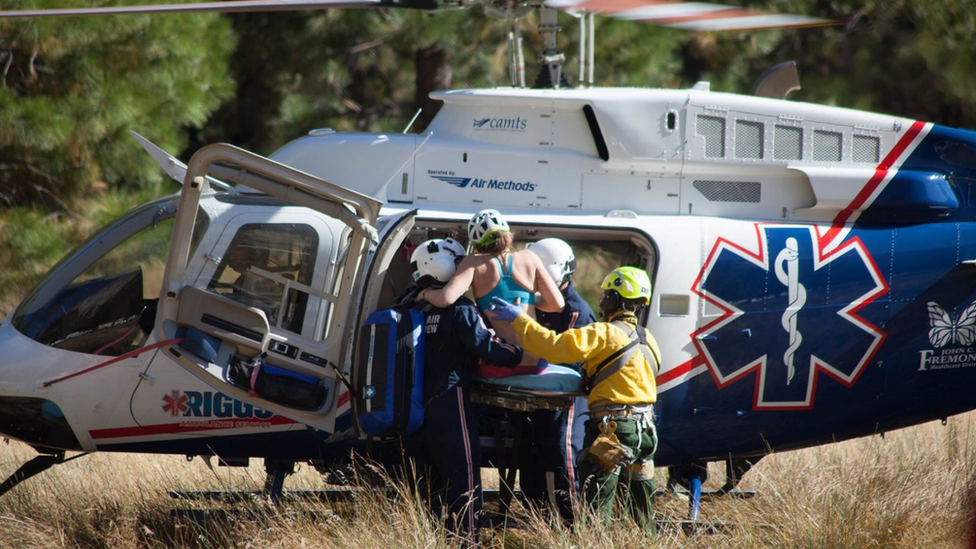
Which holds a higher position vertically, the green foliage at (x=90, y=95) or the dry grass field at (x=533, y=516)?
the green foliage at (x=90, y=95)

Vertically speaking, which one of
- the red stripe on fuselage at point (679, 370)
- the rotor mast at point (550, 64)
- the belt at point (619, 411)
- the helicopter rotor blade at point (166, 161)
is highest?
the rotor mast at point (550, 64)

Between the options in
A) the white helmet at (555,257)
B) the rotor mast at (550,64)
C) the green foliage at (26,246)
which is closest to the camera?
the white helmet at (555,257)

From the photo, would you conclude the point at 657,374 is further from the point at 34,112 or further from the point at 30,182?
the point at 30,182

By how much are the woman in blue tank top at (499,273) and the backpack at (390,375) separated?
24 cm

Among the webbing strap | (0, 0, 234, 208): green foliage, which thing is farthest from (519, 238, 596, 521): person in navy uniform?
(0, 0, 234, 208): green foliage

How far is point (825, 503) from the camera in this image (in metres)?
5.43

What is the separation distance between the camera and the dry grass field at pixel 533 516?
5.04 metres

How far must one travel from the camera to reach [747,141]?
6051 millimetres

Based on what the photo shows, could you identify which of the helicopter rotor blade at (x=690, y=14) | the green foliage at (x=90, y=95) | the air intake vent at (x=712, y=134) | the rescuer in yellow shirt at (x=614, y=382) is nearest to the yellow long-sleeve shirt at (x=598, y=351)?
the rescuer in yellow shirt at (x=614, y=382)

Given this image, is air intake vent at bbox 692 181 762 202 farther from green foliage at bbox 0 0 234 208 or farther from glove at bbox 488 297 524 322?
green foliage at bbox 0 0 234 208

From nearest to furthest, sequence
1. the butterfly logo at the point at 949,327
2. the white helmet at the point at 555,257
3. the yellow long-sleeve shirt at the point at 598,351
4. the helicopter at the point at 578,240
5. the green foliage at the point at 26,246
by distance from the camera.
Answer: the yellow long-sleeve shirt at the point at 598,351, the helicopter at the point at 578,240, the white helmet at the point at 555,257, the butterfly logo at the point at 949,327, the green foliage at the point at 26,246

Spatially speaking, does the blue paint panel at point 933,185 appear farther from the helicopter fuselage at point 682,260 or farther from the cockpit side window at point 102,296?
the cockpit side window at point 102,296

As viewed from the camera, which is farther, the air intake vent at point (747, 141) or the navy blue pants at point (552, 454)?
the air intake vent at point (747, 141)

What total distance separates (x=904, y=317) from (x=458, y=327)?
9.26 feet
